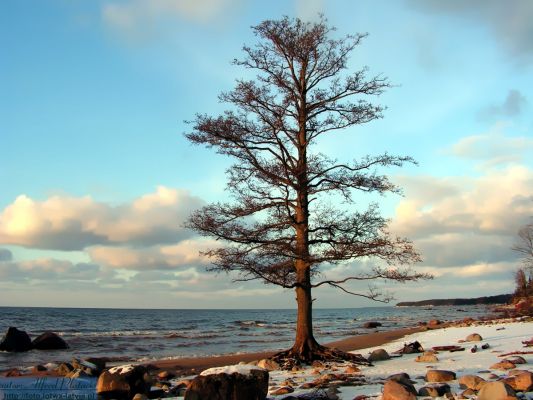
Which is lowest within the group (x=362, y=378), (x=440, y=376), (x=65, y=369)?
(x=65, y=369)

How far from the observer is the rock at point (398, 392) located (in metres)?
8.05

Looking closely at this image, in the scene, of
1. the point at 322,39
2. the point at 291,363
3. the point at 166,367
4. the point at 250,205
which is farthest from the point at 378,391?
the point at 166,367

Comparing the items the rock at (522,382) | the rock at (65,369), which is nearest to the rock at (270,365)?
the rock at (522,382)

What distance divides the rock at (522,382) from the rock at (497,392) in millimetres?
1008

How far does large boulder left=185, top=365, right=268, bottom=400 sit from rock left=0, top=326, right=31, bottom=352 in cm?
2415

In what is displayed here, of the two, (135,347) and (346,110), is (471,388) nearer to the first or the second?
(346,110)

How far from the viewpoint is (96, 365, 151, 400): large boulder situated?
1149 cm

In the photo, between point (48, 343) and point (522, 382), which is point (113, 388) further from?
point (48, 343)

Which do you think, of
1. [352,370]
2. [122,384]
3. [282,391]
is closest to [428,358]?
[352,370]

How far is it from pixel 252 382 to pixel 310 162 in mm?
7299

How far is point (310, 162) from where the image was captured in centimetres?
1459

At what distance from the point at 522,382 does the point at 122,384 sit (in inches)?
327

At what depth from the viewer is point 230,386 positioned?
883 centimetres

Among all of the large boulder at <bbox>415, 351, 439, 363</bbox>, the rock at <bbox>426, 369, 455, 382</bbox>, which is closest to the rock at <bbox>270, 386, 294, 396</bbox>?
the rock at <bbox>426, 369, 455, 382</bbox>
